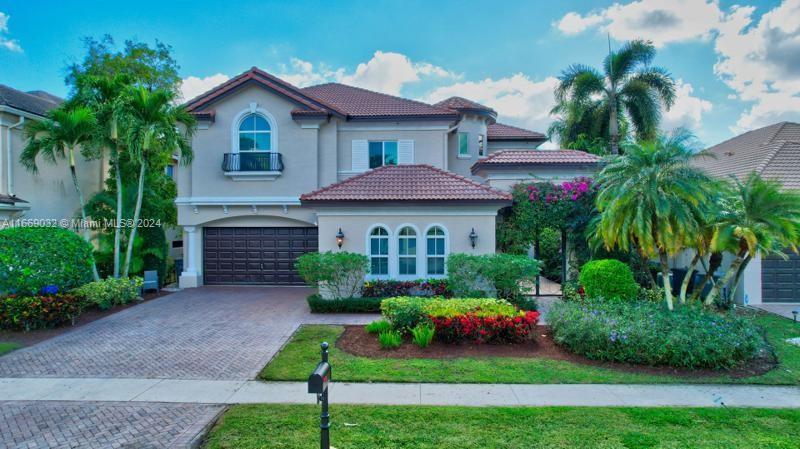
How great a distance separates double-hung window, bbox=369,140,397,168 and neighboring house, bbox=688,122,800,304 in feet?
38.6

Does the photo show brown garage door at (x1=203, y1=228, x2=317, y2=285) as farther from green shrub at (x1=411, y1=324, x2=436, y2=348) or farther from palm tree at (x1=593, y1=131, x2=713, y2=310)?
palm tree at (x1=593, y1=131, x2=713, y2=310)

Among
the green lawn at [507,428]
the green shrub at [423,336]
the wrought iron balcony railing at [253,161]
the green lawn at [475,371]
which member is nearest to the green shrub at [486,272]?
the green shrub at [423,336]

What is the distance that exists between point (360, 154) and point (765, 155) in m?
16.6

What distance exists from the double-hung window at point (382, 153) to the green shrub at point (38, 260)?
36.6ft

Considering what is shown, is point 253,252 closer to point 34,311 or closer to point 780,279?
point 34,311

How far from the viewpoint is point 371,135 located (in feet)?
59.8

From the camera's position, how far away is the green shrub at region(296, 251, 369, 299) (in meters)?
12.2

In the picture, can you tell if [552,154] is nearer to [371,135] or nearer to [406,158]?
[406,158]

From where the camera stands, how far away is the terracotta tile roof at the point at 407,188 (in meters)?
13.0

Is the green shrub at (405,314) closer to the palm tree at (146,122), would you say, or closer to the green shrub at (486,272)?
the green shrub at (486,272)

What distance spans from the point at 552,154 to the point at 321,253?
10132 mm

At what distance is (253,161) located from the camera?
56.1 feet

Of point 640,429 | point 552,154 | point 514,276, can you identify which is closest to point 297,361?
point 640,429

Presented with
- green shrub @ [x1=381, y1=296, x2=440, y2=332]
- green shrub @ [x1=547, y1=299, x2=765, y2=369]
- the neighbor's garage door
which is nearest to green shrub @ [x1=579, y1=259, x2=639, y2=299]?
green shrub @ [x1=547, y1=299, x2=765, y2=369]
